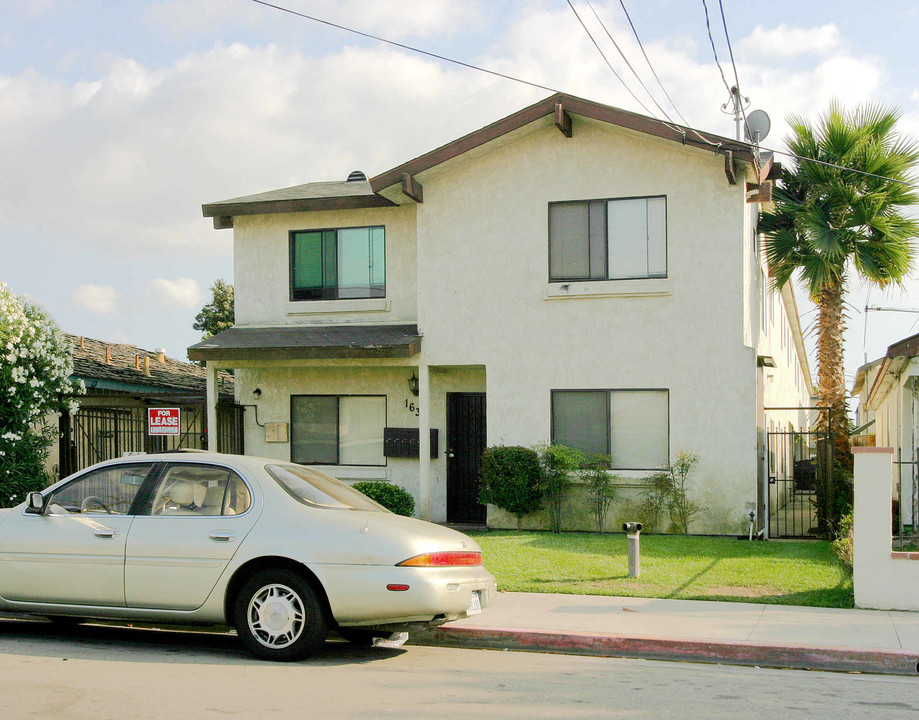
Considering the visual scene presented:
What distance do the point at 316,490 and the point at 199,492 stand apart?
0.92 m

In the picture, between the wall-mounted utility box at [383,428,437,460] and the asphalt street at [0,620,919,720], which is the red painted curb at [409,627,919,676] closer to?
the asphalt street at [0,620,919,720]

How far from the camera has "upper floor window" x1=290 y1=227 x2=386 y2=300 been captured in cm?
1714

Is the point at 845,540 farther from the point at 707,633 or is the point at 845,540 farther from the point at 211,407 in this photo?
the point at 211,407

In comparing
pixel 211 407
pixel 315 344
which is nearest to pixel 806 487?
pixel 315 344

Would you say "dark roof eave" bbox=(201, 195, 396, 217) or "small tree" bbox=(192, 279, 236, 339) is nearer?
"dark roof eave" bbox=(201, 195, 396, 217)

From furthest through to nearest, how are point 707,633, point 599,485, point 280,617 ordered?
point 599,485
point 707,633
point 280,617

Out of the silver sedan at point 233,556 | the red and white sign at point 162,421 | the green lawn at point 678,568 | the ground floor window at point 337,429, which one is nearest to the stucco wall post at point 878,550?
the green lawn at point 678,568

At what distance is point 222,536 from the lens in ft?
24.0

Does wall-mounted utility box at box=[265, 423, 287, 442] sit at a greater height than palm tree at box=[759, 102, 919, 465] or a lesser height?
lesser

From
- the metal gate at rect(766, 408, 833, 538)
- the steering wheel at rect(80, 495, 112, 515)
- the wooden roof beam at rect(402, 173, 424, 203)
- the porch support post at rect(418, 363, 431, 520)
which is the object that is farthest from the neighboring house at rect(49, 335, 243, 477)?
the metal gate at rect(766, 408, 833, 538)

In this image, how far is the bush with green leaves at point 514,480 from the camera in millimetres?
14898

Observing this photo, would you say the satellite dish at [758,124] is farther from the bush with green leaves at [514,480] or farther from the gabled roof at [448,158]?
the bush with green leaves at [514,480]

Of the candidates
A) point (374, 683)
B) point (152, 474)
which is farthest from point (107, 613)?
point (374, 683)

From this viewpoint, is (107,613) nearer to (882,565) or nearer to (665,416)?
(882,565)
